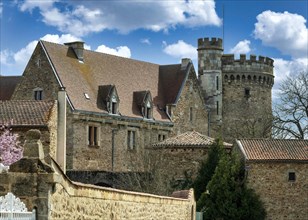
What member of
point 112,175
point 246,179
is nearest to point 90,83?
point 112,175

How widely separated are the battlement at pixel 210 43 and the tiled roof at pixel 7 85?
1839cm

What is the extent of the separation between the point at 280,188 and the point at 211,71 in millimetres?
29375

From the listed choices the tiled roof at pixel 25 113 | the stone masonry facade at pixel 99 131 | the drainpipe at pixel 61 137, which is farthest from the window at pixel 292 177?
the tiled roof at pixel 25 113

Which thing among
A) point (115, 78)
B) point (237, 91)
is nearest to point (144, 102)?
point (115, 78)

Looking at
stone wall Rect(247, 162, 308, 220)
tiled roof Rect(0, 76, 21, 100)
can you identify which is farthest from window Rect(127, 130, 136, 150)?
stone wall Rect(247, 162, 308, 220)

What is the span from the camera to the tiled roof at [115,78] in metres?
52.7

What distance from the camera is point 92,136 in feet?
173

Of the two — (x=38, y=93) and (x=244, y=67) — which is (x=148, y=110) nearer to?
(x=38, y=93)

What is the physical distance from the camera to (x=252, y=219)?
41.3 metres

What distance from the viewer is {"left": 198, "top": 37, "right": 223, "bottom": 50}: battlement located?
2771 inches

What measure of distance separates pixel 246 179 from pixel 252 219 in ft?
8.27

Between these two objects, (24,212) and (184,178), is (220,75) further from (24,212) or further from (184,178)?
(24,212)

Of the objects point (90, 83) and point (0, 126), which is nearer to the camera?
point (0, 126)

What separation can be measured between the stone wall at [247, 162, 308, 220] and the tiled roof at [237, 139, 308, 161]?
39 cm
